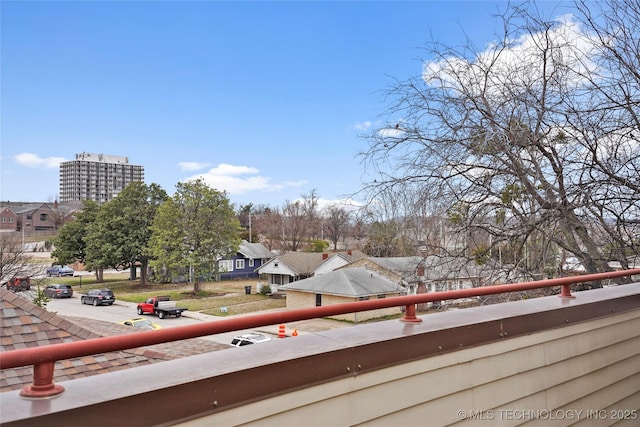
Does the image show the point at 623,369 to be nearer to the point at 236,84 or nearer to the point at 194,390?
the point at 194,390

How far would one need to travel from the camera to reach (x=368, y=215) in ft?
13.1

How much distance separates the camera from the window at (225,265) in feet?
65.1

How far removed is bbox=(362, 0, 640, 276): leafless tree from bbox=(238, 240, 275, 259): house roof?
761 inches

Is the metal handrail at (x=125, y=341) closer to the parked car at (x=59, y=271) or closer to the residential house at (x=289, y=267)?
the residential house at (x=289, y=267)

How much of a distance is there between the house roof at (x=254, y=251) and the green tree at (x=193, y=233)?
287 cm

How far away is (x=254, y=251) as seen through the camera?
938 inches

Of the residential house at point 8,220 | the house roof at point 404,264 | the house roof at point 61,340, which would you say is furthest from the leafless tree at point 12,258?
the house roof at point 404,264

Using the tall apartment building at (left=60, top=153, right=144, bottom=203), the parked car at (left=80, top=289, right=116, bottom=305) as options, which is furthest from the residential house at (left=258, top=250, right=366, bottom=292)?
the tall apartment building at (left=60, top=153, right=144, bottom=203)

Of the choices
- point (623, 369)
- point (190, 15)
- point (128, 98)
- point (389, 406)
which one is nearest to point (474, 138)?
point (623, 369)

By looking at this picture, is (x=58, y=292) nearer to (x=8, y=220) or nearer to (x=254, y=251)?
(x=8, y=220)

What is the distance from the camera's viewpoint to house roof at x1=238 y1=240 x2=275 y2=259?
2325 centimetres

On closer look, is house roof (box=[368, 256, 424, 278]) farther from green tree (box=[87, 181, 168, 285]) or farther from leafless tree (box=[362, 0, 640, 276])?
green tree (box=[87, 181, 168, 285])

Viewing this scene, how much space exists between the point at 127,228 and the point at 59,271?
142 inches

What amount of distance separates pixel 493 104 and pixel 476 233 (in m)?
1.17
